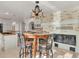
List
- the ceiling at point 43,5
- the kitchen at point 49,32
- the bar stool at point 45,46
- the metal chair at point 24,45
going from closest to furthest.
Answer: the bar stool at point 45,46 < the metal chair at point 24,45 < the kitchen at point 49,32 < the ceiling at point 43,5

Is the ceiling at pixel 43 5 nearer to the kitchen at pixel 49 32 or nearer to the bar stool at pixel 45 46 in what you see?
the kitchen at pixel 49 32

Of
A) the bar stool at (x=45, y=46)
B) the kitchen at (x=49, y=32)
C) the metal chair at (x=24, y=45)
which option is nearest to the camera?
the bar stool at (x=45, y=46)

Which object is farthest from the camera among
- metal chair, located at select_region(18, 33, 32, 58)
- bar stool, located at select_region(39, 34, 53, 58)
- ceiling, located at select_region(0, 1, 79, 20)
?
ceiling, located at select_region(0, 1, 79, 20)

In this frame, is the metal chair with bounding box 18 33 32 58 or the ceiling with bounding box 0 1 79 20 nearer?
the metal chair with bounding box 18 33 32 58

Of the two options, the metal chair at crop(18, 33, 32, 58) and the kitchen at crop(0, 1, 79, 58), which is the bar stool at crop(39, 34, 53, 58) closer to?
the kitchen at crop(0, 1, 79, 58)

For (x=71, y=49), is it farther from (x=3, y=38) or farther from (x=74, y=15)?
(x=3, y=38)

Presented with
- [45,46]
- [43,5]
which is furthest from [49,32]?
[45,46]

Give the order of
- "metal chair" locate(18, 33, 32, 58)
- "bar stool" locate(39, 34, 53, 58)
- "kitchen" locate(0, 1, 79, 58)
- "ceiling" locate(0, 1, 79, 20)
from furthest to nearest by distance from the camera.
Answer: "ceiling" locate(0, 1, 79, 20) → "kitchen" locate(0, 1, 79, 58) → "metal chair" locate(18, 33, 32, 58) → "bar stool" locate(39, 34, 53, 58)

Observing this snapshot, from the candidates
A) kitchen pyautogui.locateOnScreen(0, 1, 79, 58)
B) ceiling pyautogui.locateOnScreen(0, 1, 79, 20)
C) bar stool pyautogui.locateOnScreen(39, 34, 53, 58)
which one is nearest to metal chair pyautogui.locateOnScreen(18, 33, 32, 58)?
kitchen pyautogui.locateOnScreen(0, 1, 79, 58)

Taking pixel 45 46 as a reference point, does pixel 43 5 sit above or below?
above

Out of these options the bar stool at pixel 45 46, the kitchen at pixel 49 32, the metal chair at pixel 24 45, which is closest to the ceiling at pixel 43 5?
the kitchen at pixel 49 32

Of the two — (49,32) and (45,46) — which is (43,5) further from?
(45,46)

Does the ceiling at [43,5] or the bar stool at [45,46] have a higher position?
the ceiling at [43,5]

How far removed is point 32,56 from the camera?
3.75m
